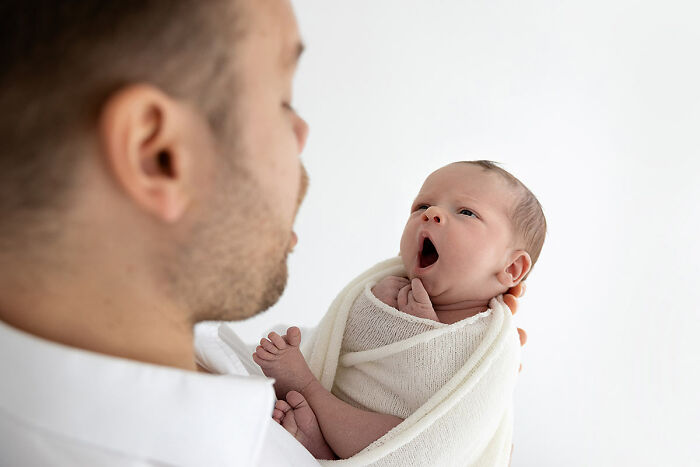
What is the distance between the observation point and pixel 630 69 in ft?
8.08

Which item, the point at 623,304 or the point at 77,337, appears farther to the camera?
the point at 623,304

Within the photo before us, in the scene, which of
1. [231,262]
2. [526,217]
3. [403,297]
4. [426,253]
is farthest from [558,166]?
[231,262]

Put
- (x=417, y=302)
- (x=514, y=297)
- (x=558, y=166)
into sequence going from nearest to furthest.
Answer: (x=417, y=302), (x=514, y=297), (x=558, y=166)

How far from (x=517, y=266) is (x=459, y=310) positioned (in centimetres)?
17

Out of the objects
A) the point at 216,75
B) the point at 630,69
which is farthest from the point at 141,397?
the point at 630,69

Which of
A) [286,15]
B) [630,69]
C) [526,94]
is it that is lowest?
[286,15]

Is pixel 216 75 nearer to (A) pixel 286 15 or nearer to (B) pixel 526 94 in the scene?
(A) pixel 286 15

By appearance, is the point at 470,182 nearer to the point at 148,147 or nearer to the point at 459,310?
the point at 459,310

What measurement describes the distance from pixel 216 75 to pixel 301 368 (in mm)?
653

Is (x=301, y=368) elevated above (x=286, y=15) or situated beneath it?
situated beneath

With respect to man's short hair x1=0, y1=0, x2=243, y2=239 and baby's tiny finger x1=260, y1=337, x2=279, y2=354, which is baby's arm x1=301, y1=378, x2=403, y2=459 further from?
man's short hair x1=0, y1=0, x2=243, y2=239

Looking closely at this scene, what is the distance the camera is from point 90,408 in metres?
0.69

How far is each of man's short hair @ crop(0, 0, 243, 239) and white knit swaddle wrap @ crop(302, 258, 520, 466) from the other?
68cm

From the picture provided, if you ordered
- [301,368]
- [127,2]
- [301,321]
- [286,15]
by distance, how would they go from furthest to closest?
[301,321] → [301,368] → [286,15] → [127,2]
